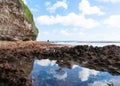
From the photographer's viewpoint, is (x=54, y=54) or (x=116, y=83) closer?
(x=116, y=83)

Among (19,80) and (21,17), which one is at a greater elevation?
(21,17)

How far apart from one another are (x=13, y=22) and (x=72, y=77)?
29.6m

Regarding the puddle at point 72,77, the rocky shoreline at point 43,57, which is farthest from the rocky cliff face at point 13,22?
the puddle at point 72,77

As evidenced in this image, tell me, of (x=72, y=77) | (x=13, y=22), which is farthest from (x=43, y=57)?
(x=13, y=22)

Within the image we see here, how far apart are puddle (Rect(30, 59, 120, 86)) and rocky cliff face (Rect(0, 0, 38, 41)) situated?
23.6 meters

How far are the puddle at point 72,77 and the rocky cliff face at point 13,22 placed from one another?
2363 cm

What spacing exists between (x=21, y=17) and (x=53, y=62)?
25083 mm

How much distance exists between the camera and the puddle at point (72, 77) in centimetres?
Result: 1364

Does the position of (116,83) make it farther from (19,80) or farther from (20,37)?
(20,37)

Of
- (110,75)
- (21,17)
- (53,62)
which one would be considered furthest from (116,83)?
(21,17)

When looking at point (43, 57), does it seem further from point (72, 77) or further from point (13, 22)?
point (13, 22)

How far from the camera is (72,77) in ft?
51.2

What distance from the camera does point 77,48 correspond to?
85.5 feet

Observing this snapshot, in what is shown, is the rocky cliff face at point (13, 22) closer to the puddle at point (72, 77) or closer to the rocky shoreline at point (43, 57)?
the rocky shoreline at point (43, 57)
